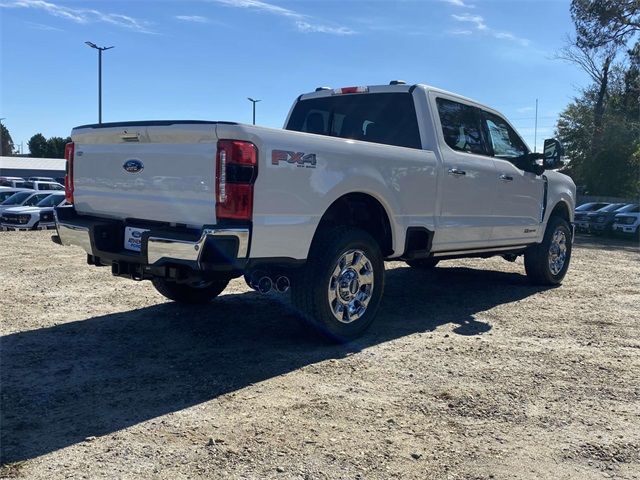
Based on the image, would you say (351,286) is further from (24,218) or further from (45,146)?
(45,146)

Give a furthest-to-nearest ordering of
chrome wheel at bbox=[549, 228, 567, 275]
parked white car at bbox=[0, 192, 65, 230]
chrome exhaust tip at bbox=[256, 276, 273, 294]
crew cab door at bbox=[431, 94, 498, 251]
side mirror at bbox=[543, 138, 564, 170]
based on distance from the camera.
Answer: parked white car at bbox=[0, 192, 65, 230]
chrome wheel at bbox=[549, 228, 567, 275]
side mirror at bbox=[543, 138, 564, 170]
crew cab door at bbox=[431, 94, 498, 251]
chrome exhaust tip at bbox=[256, 276, 273, 294]

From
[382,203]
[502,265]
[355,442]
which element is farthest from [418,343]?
[502,265]

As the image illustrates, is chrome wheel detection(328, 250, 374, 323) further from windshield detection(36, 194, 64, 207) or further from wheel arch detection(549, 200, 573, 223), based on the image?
windshield detection(36, 194, 64, 207)

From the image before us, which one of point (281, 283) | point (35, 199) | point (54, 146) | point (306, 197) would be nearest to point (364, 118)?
point (306, 197)

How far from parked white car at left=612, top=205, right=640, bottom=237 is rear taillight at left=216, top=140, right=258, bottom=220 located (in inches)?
792

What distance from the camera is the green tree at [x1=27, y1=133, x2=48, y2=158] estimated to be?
95062 mm

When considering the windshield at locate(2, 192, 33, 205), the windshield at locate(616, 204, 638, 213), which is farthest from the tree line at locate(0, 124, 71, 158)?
the windshield at locate(616, 204, 638, 213)

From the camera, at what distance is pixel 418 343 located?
5.17m

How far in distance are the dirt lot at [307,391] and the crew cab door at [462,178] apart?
835 mm

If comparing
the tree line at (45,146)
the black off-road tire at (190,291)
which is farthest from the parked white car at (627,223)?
the tree line at (45,146)

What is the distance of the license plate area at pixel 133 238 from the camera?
4.41m

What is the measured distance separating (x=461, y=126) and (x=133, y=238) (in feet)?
12.2

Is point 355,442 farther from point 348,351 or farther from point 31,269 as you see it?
point 31,269

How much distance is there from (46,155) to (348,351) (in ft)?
328
